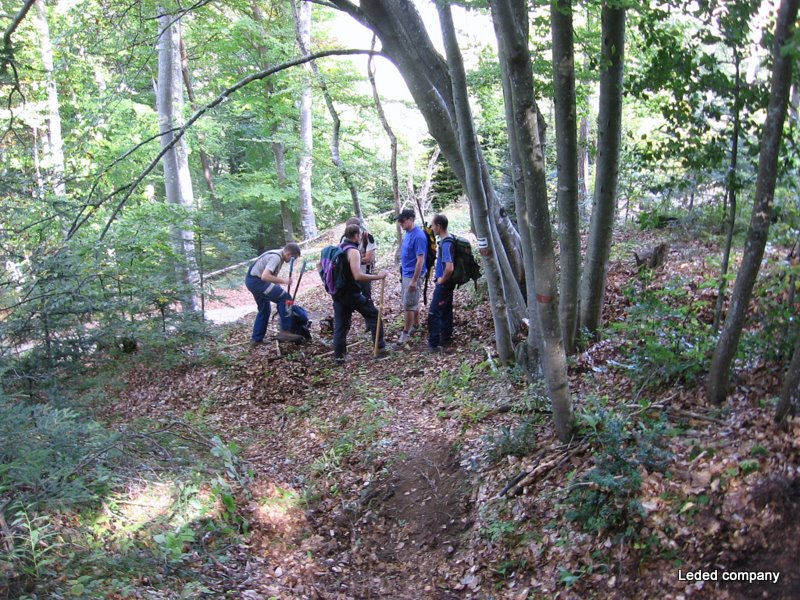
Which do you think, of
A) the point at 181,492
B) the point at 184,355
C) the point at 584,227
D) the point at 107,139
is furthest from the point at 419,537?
the point at 107,139

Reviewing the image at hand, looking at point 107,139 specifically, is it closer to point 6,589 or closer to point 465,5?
point 465,5

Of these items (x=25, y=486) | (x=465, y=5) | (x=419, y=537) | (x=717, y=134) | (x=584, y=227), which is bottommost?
(x=419, y=537)

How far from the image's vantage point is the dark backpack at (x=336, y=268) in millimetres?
8427

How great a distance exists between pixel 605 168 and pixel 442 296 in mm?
3346

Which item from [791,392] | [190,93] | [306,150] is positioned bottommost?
[791,392]

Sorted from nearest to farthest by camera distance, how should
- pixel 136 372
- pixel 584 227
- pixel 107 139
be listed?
pixel 136 372, pixel 584 227, pixel 107 139

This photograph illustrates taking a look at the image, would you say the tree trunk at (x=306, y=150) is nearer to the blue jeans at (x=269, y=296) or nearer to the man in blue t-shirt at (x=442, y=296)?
the blue jeans at (x=269, y=296)

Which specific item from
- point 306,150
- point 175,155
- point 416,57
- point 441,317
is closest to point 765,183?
point 416,57

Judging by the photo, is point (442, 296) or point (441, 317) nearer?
point (442, 296)

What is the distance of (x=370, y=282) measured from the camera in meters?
9.05

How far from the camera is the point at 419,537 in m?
4.77

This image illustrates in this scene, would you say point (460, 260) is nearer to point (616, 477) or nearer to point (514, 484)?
point (514, 484)

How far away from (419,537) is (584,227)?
9.83 m

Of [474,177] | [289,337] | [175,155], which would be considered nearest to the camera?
[474,177]
